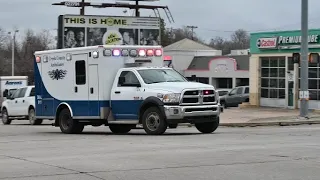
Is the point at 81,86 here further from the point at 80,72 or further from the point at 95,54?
the point at 95,54

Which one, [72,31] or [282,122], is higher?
[72,31]

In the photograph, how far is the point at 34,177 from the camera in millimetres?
8914

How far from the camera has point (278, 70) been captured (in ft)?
114

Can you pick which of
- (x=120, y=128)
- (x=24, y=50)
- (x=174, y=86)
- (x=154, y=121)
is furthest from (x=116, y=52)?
(x=24, y=50)

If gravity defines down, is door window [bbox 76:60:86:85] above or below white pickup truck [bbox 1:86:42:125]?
above

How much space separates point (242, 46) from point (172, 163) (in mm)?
119435

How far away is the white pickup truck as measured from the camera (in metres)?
27.5

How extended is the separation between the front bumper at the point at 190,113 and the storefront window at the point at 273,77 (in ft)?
61.3

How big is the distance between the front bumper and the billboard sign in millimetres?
23230

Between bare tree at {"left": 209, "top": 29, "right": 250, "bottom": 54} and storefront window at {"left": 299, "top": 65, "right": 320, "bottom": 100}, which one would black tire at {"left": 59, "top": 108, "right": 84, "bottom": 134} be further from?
bare tree at {"left": 209, "top": 29, "right": 250, "bottom": 54}

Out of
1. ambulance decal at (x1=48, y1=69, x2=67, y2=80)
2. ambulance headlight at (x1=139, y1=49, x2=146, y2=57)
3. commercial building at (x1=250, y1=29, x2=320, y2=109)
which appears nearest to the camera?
ambulance headlight at (x1=139, y1=49, x2=146, y2=57)

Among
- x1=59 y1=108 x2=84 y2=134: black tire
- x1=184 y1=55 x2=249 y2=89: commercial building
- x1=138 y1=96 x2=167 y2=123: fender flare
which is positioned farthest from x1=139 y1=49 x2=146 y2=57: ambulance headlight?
x1=184 y1=55 x2=249 y2=89: commercial building

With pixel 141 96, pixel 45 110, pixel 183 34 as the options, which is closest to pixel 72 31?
pixel 45 110

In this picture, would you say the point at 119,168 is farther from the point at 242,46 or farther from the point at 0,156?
the point at 242,46
